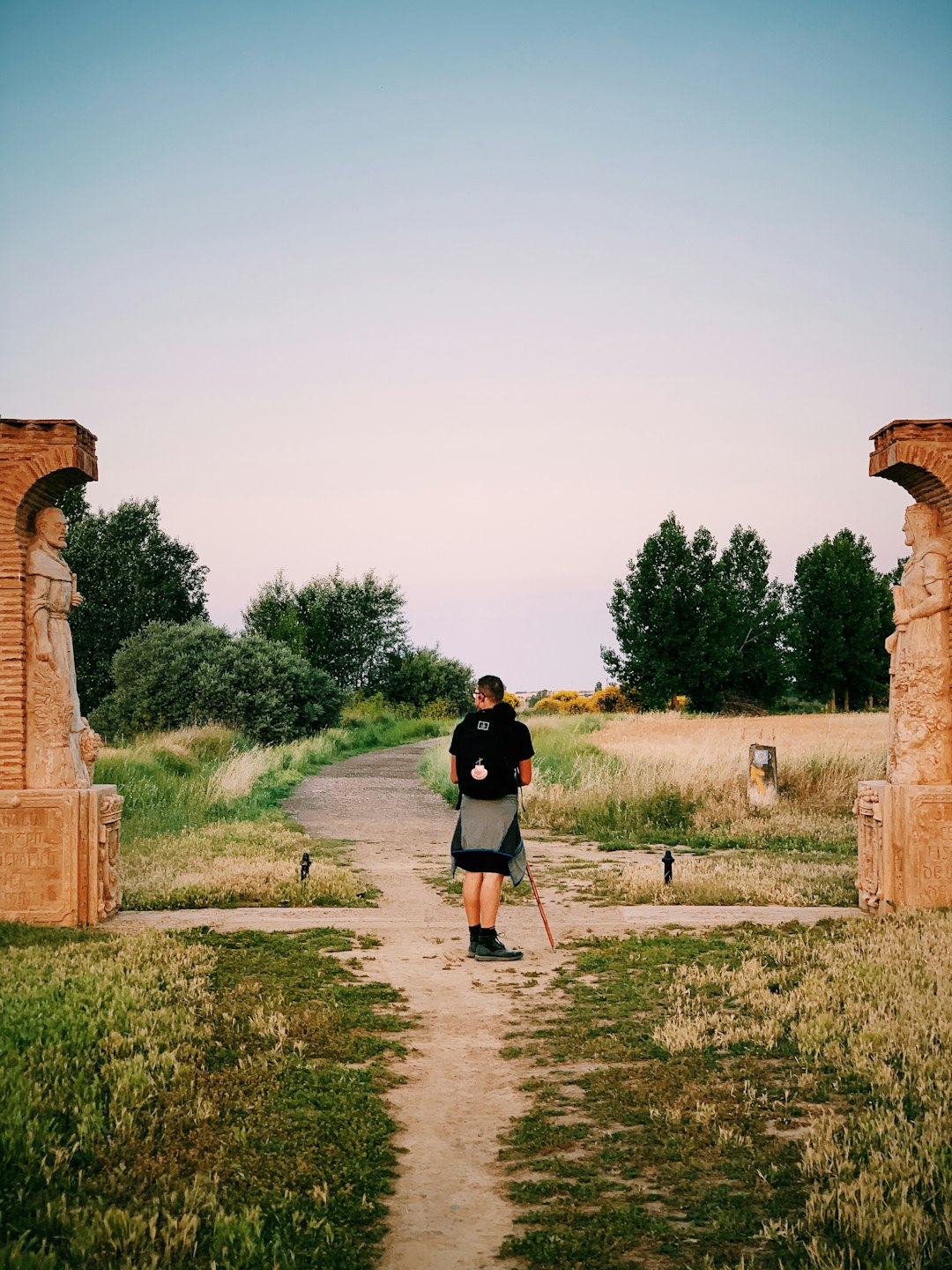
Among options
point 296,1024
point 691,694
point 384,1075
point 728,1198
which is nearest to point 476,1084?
point 384,1075

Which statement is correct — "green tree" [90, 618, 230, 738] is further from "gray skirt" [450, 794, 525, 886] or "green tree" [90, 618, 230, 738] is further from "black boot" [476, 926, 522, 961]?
"gray skirt" [450, 794, 525, 886]

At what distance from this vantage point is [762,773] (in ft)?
56.0

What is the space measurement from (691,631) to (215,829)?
134 feet

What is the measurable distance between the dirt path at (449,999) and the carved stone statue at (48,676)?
4.72 feet

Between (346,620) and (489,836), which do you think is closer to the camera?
(489,836)

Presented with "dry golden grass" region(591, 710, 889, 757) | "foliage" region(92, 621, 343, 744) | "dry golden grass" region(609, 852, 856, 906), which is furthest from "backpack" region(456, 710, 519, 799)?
"foliage" region(92, 621, 343, 744)

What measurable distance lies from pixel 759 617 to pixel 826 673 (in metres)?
4.49

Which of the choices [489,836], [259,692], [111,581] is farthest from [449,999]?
[111,581]

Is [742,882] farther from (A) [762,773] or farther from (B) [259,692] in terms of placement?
(B) [259,692]

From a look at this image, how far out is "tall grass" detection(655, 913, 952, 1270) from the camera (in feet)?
12.3

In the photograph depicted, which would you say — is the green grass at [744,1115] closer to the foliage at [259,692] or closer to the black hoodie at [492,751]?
the black hoodie at [492,751]

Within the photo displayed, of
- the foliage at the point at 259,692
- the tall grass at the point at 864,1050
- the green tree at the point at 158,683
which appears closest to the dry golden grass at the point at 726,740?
the foliage at the point at 259,692

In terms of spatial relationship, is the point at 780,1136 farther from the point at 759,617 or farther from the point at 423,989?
the point at 759,617

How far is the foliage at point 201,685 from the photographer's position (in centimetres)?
3142
